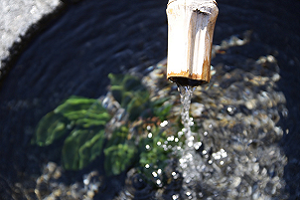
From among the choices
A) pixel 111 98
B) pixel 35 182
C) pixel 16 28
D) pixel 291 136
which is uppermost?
pixel 16 28

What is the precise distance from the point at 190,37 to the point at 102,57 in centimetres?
102

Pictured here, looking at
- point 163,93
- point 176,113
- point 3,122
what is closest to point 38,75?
point 3,122

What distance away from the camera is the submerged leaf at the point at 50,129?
5.74 ft

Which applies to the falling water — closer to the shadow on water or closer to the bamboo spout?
the shadow on water

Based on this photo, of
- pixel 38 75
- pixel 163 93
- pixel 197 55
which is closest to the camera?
pixel 197 55

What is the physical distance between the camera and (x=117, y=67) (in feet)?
6.33

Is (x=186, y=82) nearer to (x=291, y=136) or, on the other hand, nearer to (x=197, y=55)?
(x=197, y=55)

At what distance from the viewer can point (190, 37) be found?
0.99 m

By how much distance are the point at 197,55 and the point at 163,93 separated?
1.05m

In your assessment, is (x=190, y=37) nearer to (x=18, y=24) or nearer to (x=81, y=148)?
(x=18, y=24)

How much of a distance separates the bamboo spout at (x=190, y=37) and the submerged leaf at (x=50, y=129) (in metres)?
1.11

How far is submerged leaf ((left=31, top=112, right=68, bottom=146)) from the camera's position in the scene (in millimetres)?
1748

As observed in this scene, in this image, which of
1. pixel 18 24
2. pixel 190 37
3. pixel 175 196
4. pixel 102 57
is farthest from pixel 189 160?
pixel 18 24

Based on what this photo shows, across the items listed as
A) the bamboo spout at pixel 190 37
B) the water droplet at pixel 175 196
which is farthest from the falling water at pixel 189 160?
the bamboo spout at pixel 190 37
